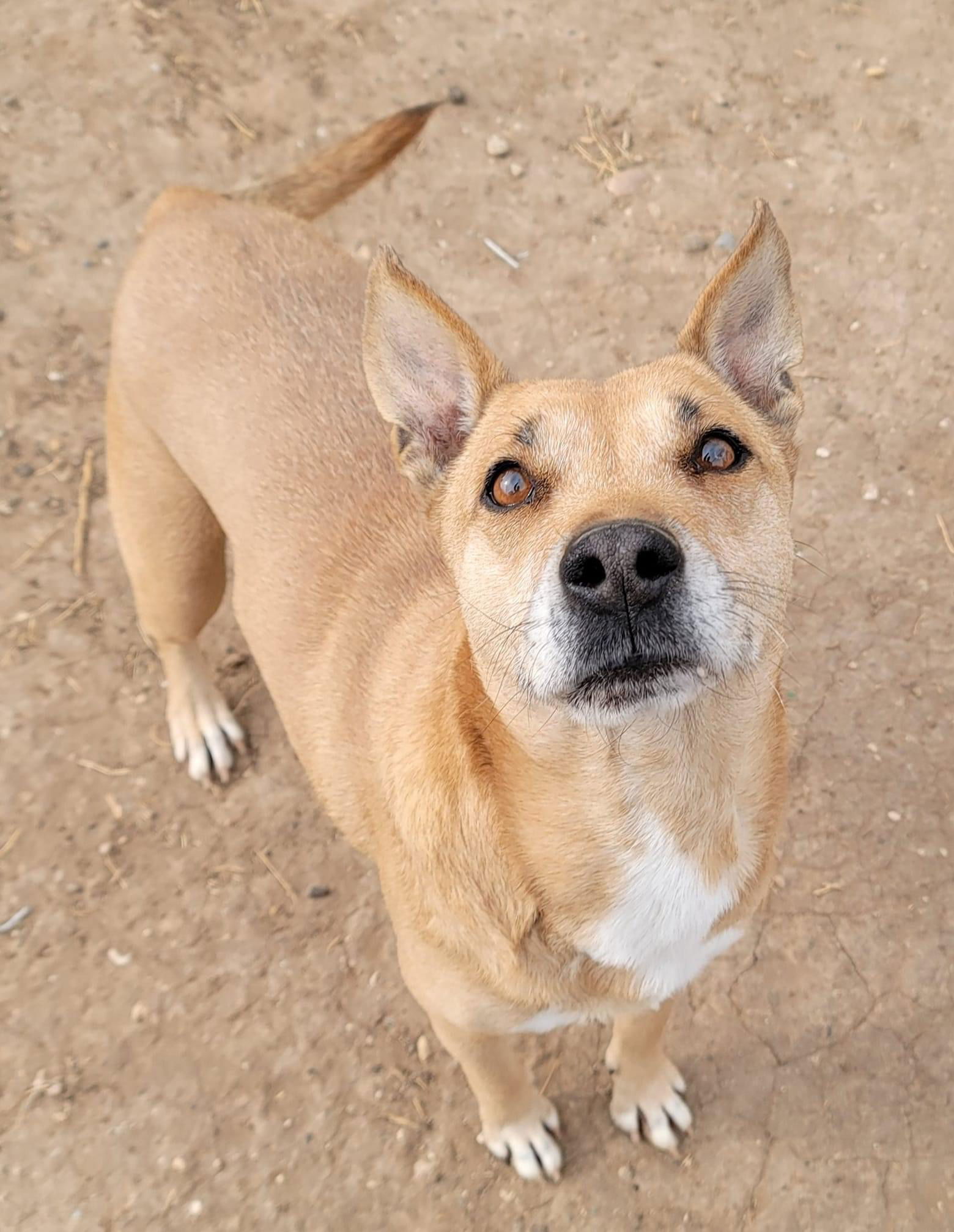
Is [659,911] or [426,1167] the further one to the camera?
[426,1167]

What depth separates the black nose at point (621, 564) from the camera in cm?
183

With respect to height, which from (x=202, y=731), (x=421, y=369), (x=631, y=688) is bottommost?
(x=202, y=731)

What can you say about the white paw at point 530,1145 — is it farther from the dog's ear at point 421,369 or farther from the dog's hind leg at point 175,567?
the dog's ear at point 421,369

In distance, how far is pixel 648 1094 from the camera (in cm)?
329

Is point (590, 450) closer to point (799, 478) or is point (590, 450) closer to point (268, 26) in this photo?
point (799, 478)

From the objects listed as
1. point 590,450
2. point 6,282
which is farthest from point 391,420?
point 6,282

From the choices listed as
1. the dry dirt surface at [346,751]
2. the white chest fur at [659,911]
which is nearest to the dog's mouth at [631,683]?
the white chest fur at [659,911]

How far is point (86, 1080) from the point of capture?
357 cm

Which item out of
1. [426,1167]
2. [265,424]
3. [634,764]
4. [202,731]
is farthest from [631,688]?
[202,731]

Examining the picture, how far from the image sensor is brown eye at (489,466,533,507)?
2.27 metres

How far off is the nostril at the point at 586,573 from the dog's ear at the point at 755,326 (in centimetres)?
96

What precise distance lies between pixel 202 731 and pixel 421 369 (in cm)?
223

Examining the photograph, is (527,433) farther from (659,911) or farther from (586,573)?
(659,911)

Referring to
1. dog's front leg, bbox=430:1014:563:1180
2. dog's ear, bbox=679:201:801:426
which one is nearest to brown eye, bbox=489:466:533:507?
dog's ear, bbox=679:201:801:426
